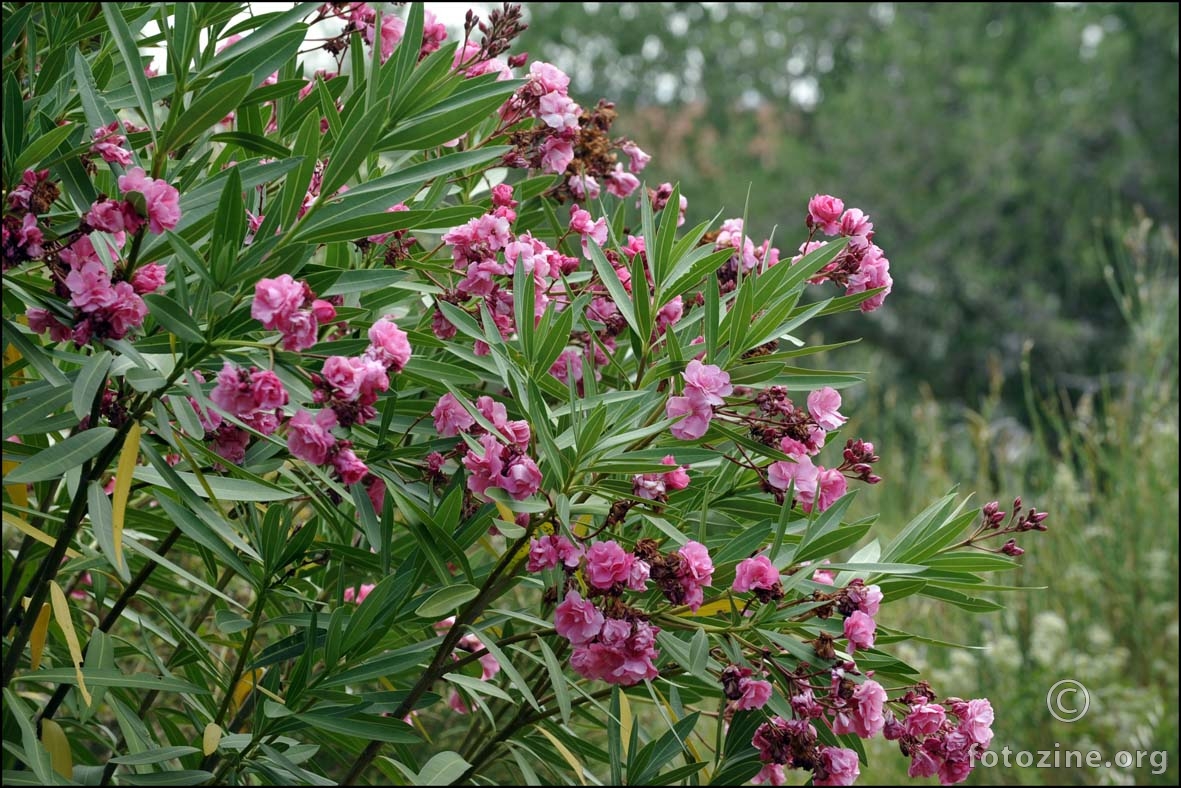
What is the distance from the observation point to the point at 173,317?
1228 millimetres

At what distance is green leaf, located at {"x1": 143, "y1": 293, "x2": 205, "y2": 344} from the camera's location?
1.21 m

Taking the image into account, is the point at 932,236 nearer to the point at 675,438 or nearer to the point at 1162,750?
the point at 1162,750

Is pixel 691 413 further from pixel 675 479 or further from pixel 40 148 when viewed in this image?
pixel 40 148

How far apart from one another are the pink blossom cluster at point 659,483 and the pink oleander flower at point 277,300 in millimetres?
481

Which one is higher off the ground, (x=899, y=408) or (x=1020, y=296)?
(x=1020, y=296)

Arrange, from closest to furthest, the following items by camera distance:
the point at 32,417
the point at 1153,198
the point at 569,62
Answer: the point at 32,417 < the point at 1153,198 < the point at 569,62

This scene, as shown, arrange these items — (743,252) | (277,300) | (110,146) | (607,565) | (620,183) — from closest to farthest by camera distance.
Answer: (277,300), (110,146), (607,565), (743,252), (620,183)

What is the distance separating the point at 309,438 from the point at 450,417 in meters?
0.23

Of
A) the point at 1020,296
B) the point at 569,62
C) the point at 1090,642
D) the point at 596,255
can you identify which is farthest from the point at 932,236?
the point at 596,255

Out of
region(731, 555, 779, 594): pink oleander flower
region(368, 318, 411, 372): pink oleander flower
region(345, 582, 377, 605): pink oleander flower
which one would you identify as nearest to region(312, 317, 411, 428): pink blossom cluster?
region(368, 318, 411, 372): pink oleander flower

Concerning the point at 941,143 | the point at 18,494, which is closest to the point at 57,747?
the point at 18,494

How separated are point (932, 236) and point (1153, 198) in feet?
8.39

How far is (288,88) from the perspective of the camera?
4.81 ft

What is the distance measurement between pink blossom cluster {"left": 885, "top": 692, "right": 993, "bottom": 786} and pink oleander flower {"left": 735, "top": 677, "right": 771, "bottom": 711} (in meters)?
0.24
